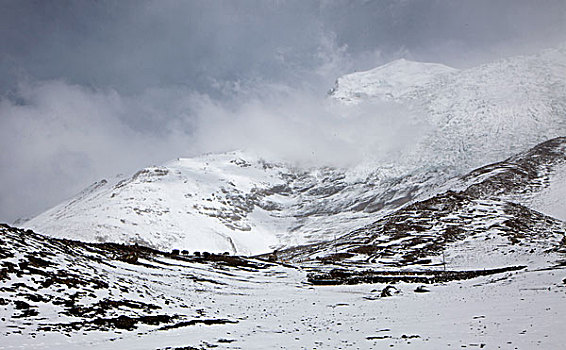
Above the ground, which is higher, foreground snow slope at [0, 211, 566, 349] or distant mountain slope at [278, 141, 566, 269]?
distant mountain slope at [278, 141, 566, 269]

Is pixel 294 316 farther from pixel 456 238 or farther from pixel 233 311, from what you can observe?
pixel 456 238

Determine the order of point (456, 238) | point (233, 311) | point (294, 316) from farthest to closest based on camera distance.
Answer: point (456, 238) < point (233, 311) < point (294, 316)

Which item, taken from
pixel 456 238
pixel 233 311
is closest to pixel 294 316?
pixel 233 311

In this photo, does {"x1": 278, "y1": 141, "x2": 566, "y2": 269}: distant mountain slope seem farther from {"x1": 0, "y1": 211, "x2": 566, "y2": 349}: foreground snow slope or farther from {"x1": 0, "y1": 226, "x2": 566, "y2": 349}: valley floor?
{"x1": 0, "y1": 226, "x2": 566, "y2": 349}: valley floor

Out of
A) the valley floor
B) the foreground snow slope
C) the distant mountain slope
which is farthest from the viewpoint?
the distant mountain slope

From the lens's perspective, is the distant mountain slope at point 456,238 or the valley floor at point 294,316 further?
the distant mountain slope at point 456,238

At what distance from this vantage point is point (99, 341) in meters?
21.1

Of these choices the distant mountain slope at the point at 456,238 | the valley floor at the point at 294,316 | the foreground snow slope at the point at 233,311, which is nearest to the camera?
the valley floor at the point at 294,316

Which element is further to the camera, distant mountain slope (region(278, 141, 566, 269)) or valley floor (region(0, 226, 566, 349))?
distant mountain slope (region(278, 141, 566, 269))

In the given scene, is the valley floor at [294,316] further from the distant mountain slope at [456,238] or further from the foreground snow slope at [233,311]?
the distant mountain slope at [456,238]

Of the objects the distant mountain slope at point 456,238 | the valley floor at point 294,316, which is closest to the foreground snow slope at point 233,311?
the valley floor at point 294,316

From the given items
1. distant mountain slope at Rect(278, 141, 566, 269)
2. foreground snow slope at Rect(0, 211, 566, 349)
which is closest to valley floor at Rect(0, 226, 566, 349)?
foreground snow slope at Rect(0, 211, 566, 349)

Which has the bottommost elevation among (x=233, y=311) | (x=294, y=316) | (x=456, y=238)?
(x=294, y=316)

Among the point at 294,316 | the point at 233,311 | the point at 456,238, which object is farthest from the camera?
the point at 456,238
